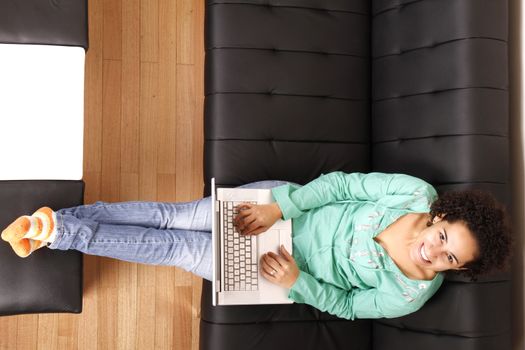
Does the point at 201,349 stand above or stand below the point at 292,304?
below

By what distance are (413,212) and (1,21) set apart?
145 centimetres

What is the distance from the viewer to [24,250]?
1.50m

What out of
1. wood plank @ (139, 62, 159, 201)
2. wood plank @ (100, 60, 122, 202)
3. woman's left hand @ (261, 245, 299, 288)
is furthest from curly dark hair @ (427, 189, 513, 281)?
wood plank @ (100, 60, 122, 202)

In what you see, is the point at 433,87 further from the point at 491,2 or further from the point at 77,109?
the point at 77,109

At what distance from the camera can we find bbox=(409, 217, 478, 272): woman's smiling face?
4.31ft

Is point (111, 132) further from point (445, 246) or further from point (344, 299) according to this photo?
point (445, 246)

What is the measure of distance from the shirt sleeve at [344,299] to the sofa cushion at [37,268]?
718mm

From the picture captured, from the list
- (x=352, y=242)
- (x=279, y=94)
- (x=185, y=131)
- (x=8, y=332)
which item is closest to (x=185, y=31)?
(x=185, y=131)

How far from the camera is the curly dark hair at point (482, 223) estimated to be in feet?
4.36

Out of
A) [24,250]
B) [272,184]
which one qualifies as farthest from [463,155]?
[24,250]

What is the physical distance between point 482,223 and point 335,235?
1.54ft

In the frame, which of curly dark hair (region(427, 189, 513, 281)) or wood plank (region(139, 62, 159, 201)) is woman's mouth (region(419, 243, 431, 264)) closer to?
curly dark hair (region(427, 189, 513, 281))

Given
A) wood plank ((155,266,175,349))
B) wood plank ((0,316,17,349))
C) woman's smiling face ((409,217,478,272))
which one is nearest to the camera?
woman's smiling face ((409,217,478,272))

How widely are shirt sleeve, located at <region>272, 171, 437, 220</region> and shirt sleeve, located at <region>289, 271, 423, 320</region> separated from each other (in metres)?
0.22
